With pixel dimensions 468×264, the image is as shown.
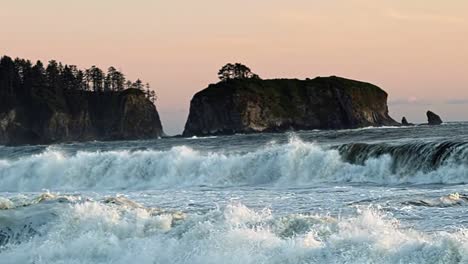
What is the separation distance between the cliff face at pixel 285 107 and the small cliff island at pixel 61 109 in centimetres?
1537

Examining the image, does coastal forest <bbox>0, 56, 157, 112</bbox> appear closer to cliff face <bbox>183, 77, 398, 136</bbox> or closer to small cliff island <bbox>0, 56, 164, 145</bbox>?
small cliff island <bbox>0, 56, 164, 145</bbox>

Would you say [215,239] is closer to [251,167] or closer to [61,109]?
[251,167]

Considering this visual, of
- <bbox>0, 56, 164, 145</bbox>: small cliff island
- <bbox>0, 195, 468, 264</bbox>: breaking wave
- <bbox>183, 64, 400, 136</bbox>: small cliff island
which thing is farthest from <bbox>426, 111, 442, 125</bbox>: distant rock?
<bbox>0, 195, 468, 264</bbox>: breaking wave

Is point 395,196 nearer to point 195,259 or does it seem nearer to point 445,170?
point 445,170

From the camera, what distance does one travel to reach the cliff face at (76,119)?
107 m

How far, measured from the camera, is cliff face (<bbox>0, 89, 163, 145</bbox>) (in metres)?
107

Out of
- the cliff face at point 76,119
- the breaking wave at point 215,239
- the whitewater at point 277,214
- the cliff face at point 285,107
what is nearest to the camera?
the breaking wave at point 215,239

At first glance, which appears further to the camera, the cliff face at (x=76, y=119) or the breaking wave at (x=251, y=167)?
the cliff face at (x=76, y=119)

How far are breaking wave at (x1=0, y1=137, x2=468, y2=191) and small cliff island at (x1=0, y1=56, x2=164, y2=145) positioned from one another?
2816 inches

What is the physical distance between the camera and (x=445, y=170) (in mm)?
22188

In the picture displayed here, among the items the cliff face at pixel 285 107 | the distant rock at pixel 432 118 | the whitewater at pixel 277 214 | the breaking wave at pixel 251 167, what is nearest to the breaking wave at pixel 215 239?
the whitewater at pixel 277 214

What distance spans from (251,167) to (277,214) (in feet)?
45.5

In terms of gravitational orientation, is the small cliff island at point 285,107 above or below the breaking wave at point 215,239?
above

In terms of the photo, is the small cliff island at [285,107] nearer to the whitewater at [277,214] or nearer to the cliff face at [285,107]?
the cliff face at [285,107]
